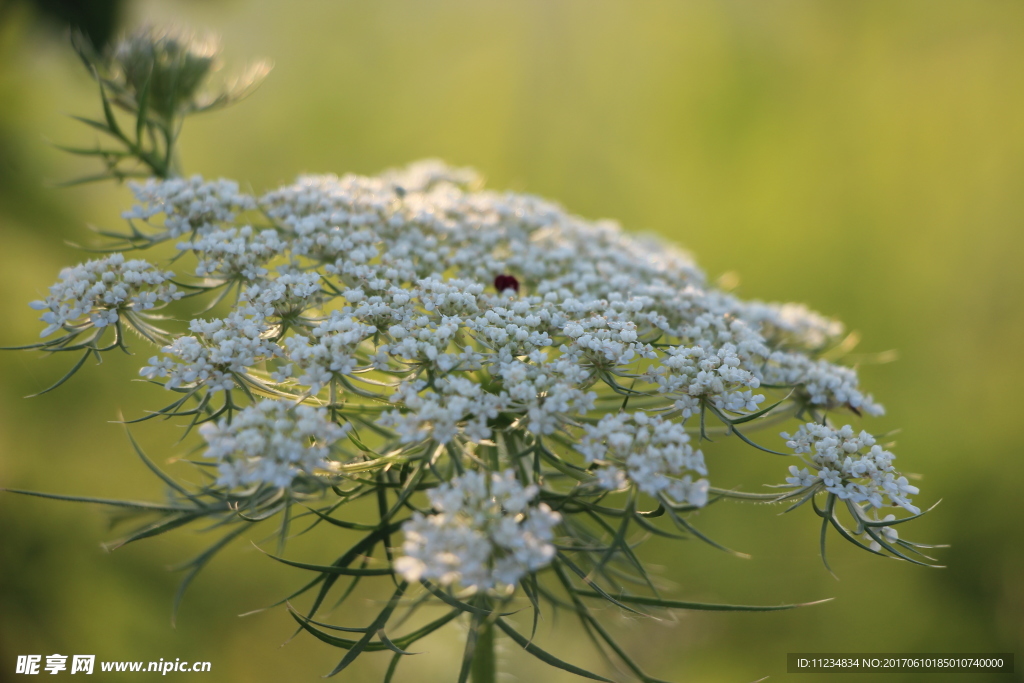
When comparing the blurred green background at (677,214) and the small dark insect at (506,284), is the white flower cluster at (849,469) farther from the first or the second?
the blurred green background at (677,214)

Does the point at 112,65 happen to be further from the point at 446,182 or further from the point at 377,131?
the point at 377,131

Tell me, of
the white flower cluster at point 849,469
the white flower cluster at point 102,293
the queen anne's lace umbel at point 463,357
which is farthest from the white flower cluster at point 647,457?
the white flower cluster at point 102,293

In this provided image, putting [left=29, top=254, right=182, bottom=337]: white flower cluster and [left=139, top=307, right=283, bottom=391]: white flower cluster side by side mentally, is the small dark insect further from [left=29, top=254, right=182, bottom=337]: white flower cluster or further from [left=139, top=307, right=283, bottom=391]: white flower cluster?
Answer: [left=29, top=254, right=182, bottom=337]: white flower cluster

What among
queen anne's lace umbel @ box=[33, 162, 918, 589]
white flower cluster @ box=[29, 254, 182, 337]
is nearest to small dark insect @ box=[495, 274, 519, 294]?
queen anne's lace umbel @ box=[33, 162, 918, 589]

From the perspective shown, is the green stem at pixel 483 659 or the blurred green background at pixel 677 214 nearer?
the green stem at pixel 483 659

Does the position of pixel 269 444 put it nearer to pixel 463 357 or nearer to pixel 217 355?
pixel 217 355

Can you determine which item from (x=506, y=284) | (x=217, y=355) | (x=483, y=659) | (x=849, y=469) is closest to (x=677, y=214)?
(x=506, y=284)
